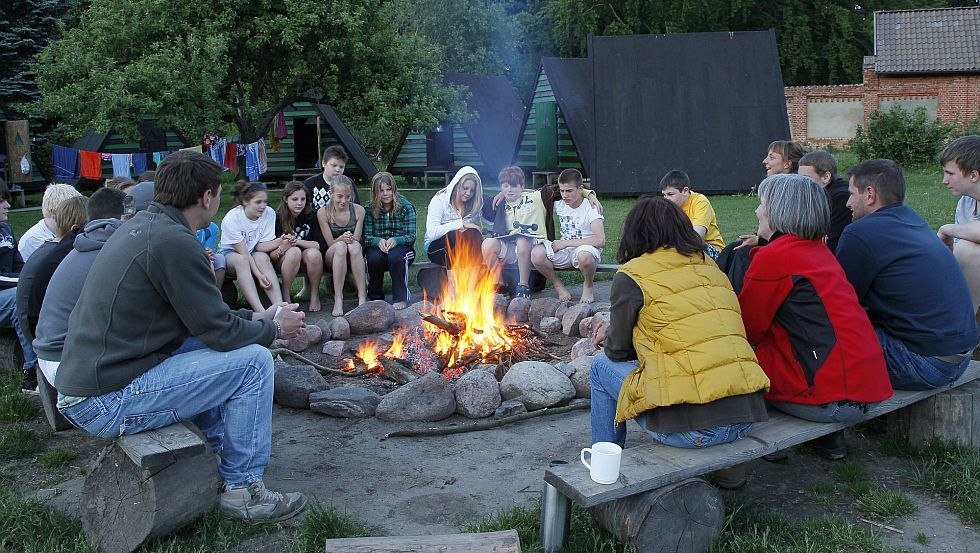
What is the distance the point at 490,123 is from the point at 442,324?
17408 millimetres

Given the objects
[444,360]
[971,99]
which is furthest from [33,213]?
[971,99]

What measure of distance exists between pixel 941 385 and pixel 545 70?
16.1 m

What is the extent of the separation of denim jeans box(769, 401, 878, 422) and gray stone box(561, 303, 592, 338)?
3.29 meters

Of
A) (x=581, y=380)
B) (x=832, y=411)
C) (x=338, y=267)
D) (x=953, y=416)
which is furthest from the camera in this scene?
(x=338, y=267)

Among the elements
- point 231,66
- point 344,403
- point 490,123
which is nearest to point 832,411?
point 344,403

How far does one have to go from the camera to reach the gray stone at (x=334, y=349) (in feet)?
22.4

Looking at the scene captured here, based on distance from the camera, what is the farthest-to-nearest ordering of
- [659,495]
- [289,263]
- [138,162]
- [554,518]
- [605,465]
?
[138,162] < [289,263] < [554,518] < [659,495] < [605,465]

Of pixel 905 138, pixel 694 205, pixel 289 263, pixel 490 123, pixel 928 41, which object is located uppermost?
pixel 928 41

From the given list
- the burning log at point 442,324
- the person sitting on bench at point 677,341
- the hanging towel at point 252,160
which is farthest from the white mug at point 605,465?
the hanging towel at point 252,160

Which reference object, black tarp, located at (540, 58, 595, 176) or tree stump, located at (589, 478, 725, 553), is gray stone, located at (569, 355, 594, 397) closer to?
tree stump, located at (589, 478, 725, 553)

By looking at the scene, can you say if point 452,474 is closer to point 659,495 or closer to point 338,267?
point 659,495

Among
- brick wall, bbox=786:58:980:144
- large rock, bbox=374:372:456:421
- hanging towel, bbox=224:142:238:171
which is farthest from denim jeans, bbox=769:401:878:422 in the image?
brick wall, bbox=786:58:980:144

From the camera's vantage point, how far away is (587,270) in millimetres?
7973

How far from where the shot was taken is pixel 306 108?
23156 mm
